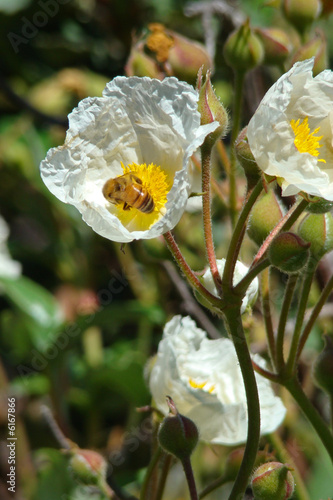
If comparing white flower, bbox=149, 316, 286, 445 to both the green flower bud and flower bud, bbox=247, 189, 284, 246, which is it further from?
the green flower bud

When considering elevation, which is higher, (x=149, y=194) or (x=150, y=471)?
(x=149, y=194)

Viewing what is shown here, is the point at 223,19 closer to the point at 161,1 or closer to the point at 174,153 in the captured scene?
the point at 161,1

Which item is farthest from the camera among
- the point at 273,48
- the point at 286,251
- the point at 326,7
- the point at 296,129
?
the point at 326,7

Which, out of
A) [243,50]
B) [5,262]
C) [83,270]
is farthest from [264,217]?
[5,262]

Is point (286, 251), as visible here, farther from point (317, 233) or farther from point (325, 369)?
point (325, 369)

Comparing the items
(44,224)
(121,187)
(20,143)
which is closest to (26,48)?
(20,143)

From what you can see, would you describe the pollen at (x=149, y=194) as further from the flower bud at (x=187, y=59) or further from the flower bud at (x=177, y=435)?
the flower bud at (x=187, y=59)

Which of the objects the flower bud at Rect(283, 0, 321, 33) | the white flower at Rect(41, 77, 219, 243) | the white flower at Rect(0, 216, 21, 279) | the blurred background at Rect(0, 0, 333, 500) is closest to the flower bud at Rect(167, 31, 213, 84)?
the blurred background at Rect(0, 0, 333, 500)
